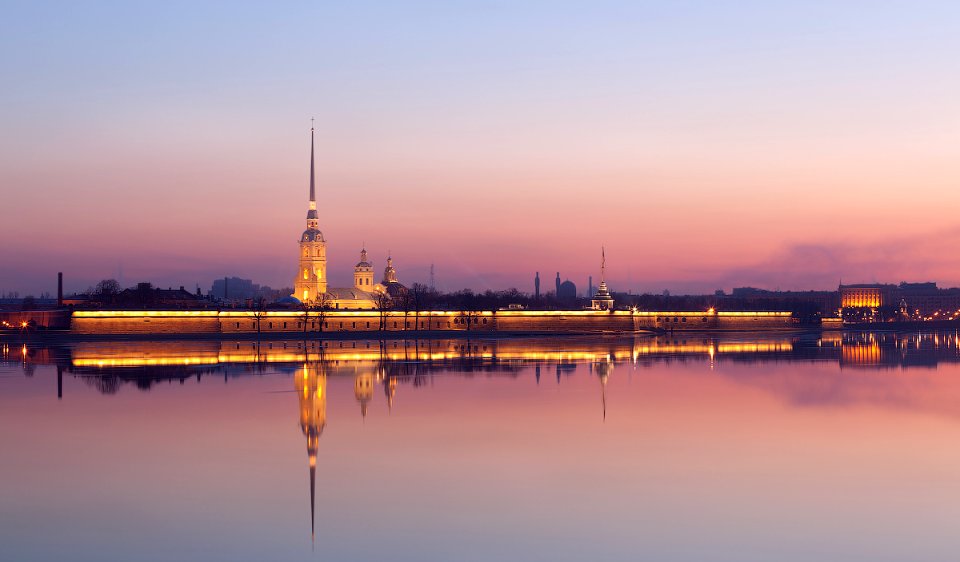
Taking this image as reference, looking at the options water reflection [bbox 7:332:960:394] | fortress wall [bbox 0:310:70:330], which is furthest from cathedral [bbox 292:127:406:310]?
water reflection [bbox 7:332:960:394]

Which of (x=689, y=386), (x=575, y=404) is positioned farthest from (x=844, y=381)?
(x=575, y=404)

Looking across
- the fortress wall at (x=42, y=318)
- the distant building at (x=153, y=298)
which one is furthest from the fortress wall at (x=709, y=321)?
the fortress wall at (x=42, y=318)

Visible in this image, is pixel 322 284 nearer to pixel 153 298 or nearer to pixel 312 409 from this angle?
pixel 153 298

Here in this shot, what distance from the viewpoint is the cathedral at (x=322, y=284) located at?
119250 millimetres

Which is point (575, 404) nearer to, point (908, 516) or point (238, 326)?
point (908, 516)

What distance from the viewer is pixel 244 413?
92.2ft

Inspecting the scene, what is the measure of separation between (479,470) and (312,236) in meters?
108

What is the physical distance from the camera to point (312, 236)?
126 meters

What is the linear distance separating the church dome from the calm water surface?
8742cm

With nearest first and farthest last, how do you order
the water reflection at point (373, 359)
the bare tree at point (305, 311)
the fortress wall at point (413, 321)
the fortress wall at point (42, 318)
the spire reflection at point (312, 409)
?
the spire reflection at point (312, 409), the water reflection at point (373, 359), the fortress wall at point (413, 321), the fortress wall at point (42, 318), the bare tree at point (305, 311)

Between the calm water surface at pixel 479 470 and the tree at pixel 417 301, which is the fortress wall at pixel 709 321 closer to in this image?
the tree at pixel 417 301

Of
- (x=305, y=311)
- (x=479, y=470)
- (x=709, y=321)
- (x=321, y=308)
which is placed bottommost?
(x=479, y=470)

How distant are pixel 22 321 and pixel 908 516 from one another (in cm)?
9699

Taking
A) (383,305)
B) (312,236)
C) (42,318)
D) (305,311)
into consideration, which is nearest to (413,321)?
(383,305)
